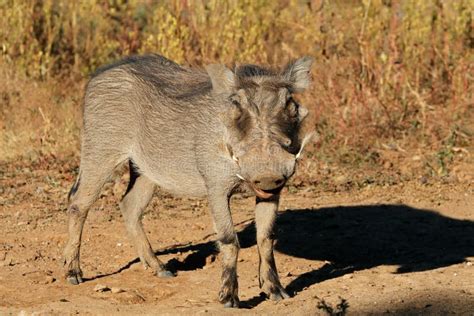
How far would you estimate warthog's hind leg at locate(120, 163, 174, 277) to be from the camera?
5930 mm

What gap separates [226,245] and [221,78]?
0.87 metres

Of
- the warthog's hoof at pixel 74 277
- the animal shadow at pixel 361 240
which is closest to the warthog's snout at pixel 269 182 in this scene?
the animal shadow at pixel 361 240

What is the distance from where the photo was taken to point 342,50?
9.47 m

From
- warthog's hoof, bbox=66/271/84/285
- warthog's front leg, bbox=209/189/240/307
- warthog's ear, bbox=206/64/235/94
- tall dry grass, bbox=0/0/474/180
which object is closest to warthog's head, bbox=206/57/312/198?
warthog's ear, bbox=206/64/235/94

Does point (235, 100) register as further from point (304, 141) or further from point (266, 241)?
point (266, 241)

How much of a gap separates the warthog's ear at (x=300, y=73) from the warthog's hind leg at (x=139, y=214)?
4.90 feet

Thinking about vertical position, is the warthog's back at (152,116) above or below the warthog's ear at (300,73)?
below

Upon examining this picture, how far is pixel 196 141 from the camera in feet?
17.2

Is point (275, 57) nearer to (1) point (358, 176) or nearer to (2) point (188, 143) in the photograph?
(1) point (358, 176)

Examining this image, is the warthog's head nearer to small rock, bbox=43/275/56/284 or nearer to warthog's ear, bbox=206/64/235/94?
warthog's ear, bbox=206/64/235/94

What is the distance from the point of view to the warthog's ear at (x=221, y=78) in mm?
4883

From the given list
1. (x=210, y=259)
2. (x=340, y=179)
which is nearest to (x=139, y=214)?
(x=210, y=259)

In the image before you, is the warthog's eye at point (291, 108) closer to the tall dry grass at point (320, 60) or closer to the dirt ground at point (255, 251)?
the dirt ground at point (255, 251)

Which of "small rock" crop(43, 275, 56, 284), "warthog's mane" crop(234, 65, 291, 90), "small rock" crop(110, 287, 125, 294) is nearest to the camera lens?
"warthog's mane" crop(234, 65, 291, 90)
